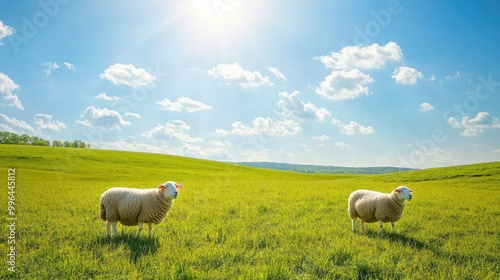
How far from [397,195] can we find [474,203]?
36.0 feet

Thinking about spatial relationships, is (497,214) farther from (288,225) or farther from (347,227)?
(288,225)

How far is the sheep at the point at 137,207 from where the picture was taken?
28.3 ft

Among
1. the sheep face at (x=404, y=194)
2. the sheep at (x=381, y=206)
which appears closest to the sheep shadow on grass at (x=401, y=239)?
the sheep at (x=381, y=206)

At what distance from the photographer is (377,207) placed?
31.0 ft

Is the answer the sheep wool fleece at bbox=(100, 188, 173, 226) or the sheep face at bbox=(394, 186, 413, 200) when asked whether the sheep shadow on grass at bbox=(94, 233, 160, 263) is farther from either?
the sheep face at bbox=(394, 186, 413, 200)

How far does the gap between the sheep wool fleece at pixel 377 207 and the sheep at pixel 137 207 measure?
5827 millimetres

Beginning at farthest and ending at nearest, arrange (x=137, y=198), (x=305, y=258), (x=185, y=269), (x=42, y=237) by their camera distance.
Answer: (x=137, y=198)
(x=42, y=237)
(x=305, y=258)
(x=185, y=269)

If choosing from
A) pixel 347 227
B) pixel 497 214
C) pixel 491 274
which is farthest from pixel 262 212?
pixel 497 214

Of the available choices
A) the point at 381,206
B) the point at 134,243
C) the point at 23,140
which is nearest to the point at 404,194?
the point at 381,206

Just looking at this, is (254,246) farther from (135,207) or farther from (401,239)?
(401,239)

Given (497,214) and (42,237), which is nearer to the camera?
(42,237)

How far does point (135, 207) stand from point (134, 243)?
1.23 metres

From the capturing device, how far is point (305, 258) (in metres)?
6.91

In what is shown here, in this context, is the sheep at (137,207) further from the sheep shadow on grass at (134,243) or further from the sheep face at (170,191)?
the sheep shadow on grass at (134,243)
